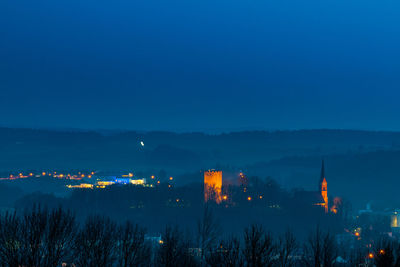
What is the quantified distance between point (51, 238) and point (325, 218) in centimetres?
10772

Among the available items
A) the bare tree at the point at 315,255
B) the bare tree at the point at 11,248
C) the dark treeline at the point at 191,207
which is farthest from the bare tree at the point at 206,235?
the bare tree at the point at 11,248

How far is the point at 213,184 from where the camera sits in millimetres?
148375

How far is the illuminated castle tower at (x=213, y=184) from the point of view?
148m

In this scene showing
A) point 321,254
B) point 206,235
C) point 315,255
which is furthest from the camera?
point 206,235

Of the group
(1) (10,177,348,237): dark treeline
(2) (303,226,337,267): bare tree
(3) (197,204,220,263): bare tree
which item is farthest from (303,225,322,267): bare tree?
(1) (10,177,348,237): dark treeline

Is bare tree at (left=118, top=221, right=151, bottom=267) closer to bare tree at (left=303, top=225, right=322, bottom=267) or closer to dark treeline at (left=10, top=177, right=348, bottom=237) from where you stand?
bare tree at (left=303, top=225, right=322, bottom=267)

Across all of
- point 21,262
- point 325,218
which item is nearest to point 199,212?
point 325,218

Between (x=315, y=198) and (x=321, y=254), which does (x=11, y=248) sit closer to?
(x=321, y=254)

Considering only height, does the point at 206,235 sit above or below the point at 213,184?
below

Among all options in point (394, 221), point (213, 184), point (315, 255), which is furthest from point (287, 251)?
point (394, 221)

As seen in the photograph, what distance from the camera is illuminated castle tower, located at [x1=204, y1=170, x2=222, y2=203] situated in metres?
148

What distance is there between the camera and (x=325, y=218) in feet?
464

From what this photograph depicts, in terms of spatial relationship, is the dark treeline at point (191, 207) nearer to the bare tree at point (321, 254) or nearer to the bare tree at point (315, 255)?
the bare tree at point (315, 255)

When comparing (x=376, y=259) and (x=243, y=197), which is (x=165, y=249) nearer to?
(x=376, y=259)
